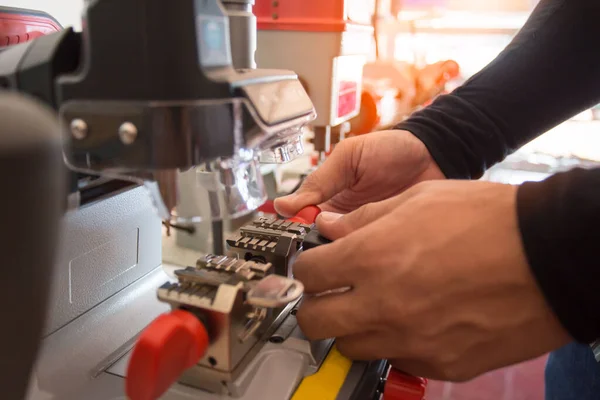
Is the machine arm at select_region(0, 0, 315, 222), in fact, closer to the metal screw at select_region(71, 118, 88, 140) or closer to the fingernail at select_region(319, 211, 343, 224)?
the metal screw at select_region(71, 118, 88, 140)

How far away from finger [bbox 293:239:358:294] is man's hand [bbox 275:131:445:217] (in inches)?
9.9

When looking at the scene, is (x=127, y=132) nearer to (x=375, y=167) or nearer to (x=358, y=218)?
(x=358, y=218)

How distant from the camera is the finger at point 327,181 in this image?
670 mm

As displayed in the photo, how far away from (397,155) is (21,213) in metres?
0.66

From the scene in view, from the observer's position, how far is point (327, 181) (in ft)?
2.37

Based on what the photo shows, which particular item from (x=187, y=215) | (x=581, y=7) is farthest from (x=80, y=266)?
(x=581, y=7)

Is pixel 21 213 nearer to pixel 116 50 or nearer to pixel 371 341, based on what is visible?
pixel 116 50

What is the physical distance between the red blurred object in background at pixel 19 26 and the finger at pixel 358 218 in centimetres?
36

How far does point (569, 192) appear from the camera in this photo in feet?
1.30

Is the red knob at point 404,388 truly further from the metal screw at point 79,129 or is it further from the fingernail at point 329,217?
the metal screw at point 79,129

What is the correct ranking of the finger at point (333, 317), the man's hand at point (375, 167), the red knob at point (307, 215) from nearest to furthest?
the finger at point (333, 317), the red knob at point (307, 215), the man's hand at point (375, 167)

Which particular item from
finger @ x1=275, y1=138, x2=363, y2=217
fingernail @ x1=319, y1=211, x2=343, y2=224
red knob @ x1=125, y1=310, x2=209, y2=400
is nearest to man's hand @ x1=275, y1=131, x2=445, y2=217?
finger @ x1=275, y1=138, x2=363, y2=217

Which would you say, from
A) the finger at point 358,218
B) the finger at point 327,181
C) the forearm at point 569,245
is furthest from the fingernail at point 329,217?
the forearm at point 569,245

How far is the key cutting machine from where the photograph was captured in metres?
0.34
